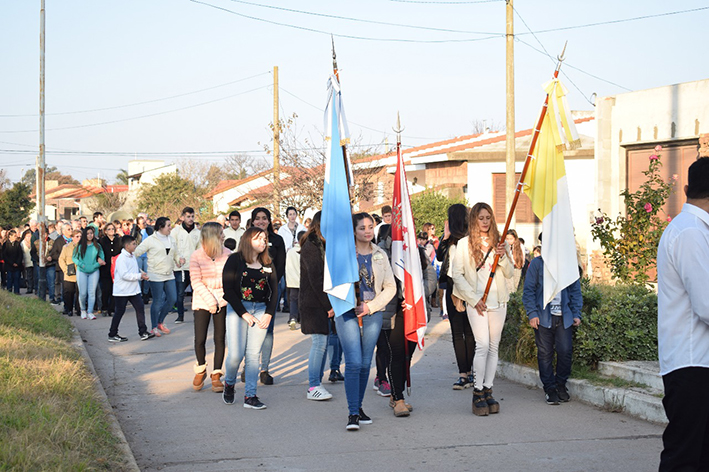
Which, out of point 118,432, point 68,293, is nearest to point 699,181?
point 118,432

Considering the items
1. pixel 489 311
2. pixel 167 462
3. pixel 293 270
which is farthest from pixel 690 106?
pixel 167 462

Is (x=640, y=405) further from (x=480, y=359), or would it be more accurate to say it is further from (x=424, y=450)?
(x=424, y=450)

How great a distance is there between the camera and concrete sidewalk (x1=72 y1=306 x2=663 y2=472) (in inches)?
238

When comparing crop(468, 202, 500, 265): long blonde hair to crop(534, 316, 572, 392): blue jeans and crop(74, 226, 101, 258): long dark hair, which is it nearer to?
crop(534, 316, 572, 392): blue jeans

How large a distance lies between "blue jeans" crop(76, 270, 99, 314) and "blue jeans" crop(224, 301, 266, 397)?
8.64 metres

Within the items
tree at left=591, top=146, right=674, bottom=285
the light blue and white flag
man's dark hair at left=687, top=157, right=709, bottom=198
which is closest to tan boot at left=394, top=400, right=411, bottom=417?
the light blue and white flag

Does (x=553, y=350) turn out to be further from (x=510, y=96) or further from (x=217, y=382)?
(x=510, y=96)

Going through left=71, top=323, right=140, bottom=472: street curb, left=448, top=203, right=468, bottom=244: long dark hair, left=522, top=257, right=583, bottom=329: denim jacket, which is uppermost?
left=448, top=203, right=468, bottom=244: long dark hair

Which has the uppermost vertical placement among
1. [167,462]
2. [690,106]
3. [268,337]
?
[690,106]

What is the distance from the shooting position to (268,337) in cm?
905

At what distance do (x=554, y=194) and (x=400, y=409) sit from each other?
2.60m

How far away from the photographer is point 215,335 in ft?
29.7

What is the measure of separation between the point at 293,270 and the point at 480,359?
213 inches

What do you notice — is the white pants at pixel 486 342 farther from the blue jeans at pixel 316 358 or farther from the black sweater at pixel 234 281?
the black sweater at pixel 234 281
